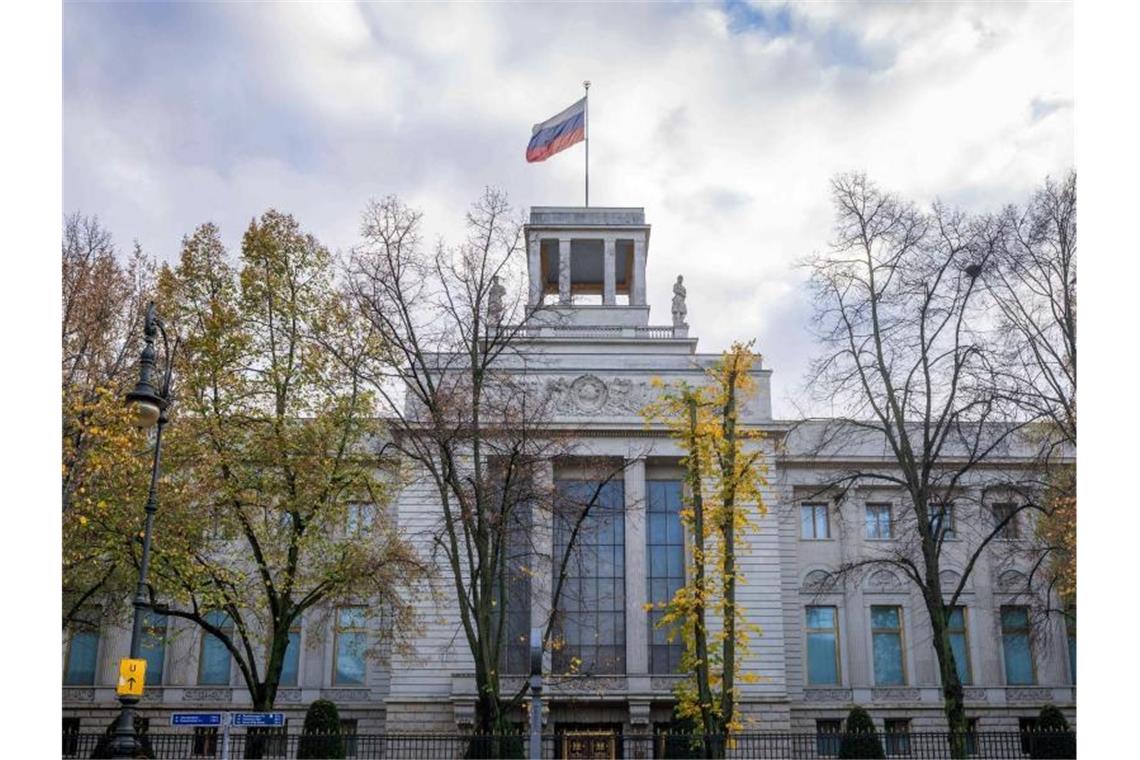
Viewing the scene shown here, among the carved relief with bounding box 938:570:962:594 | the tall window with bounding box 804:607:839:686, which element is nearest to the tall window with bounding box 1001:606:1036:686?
the carved relief with bounding box 938:570:962:594

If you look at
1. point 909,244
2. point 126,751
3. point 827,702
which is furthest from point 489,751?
point 827,702

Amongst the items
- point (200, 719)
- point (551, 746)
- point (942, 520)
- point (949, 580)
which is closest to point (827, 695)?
point (949, 580)

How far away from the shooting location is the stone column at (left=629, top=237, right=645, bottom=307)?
47.4 m

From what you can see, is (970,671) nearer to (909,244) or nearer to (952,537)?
(952,537)

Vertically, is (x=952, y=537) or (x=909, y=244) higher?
(x=909, y=244)

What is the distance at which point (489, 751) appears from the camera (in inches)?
945

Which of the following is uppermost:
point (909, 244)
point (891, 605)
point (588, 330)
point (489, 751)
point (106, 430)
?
point (588, 330)

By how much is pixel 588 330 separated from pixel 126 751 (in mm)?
31060

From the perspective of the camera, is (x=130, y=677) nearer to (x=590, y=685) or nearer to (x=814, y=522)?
(x=590, y=685)

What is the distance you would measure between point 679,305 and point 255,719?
99.5ft

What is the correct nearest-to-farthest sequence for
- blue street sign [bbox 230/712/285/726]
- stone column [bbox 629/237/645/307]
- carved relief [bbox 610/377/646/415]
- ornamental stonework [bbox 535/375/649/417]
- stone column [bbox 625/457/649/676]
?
blue street sign [bbox 230/712/285/726] < stone column [bbox 625/457/649/676] < ornamental stonework [bbox 535/375/649/417] < carved relief [bbox 610/377/646/415] < stone column [bbox 629/237/645/307]

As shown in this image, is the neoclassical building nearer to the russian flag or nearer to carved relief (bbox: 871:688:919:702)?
carved relief (bbox: 871:688:919:702)

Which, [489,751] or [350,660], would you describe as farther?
[350,660]

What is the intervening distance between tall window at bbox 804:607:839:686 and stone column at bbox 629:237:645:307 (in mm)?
14358
